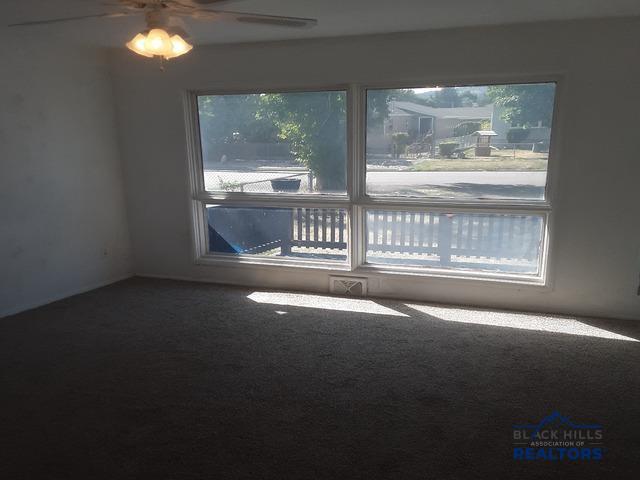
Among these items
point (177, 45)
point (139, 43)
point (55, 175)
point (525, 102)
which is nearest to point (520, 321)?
point (525, 102)

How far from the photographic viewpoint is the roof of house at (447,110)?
3.57 m

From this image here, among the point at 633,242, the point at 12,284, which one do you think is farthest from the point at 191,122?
the point at 633,242

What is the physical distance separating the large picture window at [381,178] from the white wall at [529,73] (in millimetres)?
140

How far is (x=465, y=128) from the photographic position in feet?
11.9

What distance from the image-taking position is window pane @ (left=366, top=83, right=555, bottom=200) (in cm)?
349

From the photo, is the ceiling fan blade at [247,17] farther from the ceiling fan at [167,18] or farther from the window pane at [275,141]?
the window pane at [275,141]

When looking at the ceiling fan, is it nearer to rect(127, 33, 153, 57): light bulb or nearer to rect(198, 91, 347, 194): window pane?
rect(127, 33, 153, 57): light bulb

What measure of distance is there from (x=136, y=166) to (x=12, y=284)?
60.9 inches

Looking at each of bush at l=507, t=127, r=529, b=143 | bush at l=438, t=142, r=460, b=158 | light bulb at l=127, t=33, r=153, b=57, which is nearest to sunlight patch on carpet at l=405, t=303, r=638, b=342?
bush at l=438, t=142, r=460, b=158

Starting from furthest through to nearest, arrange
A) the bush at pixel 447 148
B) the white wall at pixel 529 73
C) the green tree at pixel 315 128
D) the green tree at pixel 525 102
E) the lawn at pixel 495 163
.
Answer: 1. the green tree at pixel 315 128
2. the bush at pixel 447 148
3. the lawn at pixel 495 163
4. the green tree at pixel 525 102
5. the white wall at pixel 529 73

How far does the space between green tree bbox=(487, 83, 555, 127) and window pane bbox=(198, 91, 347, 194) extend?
1280 millimetres

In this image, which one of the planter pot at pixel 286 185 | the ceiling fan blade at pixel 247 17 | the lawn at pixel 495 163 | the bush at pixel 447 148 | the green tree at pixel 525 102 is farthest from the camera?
the planter pot at pixel 286 185

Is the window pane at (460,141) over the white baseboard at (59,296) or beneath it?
over

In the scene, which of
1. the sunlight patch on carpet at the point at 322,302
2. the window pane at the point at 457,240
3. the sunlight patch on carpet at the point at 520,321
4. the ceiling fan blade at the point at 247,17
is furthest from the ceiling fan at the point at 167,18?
the sunlight patch on carpet at the point at 520,321
